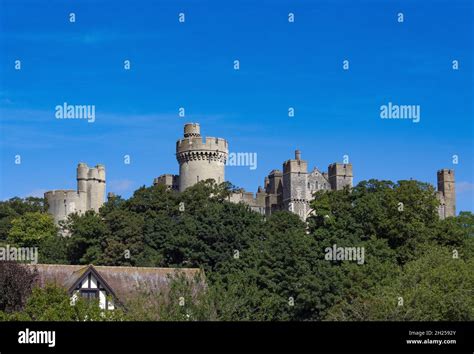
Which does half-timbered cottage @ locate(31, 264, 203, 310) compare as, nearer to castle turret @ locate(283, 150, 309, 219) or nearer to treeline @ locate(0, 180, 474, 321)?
treeline @ locate(0, 180, 474, 321)

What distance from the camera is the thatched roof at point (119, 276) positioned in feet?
117

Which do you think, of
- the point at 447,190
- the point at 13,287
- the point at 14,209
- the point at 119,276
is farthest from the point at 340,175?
the point at 13,287

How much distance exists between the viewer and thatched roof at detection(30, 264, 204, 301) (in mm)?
35750

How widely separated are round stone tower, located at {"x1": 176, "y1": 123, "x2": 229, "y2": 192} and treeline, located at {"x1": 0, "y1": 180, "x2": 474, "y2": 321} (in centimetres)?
865

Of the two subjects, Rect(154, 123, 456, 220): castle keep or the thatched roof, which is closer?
the thatched roof

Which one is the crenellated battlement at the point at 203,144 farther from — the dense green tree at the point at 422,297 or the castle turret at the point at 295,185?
the dense green tree at the point at 422,297

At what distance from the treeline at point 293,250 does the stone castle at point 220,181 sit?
904cm

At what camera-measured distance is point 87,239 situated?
4978 cm

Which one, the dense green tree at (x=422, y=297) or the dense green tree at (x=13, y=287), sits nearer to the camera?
the dense green tree at (x=422, y=297)
